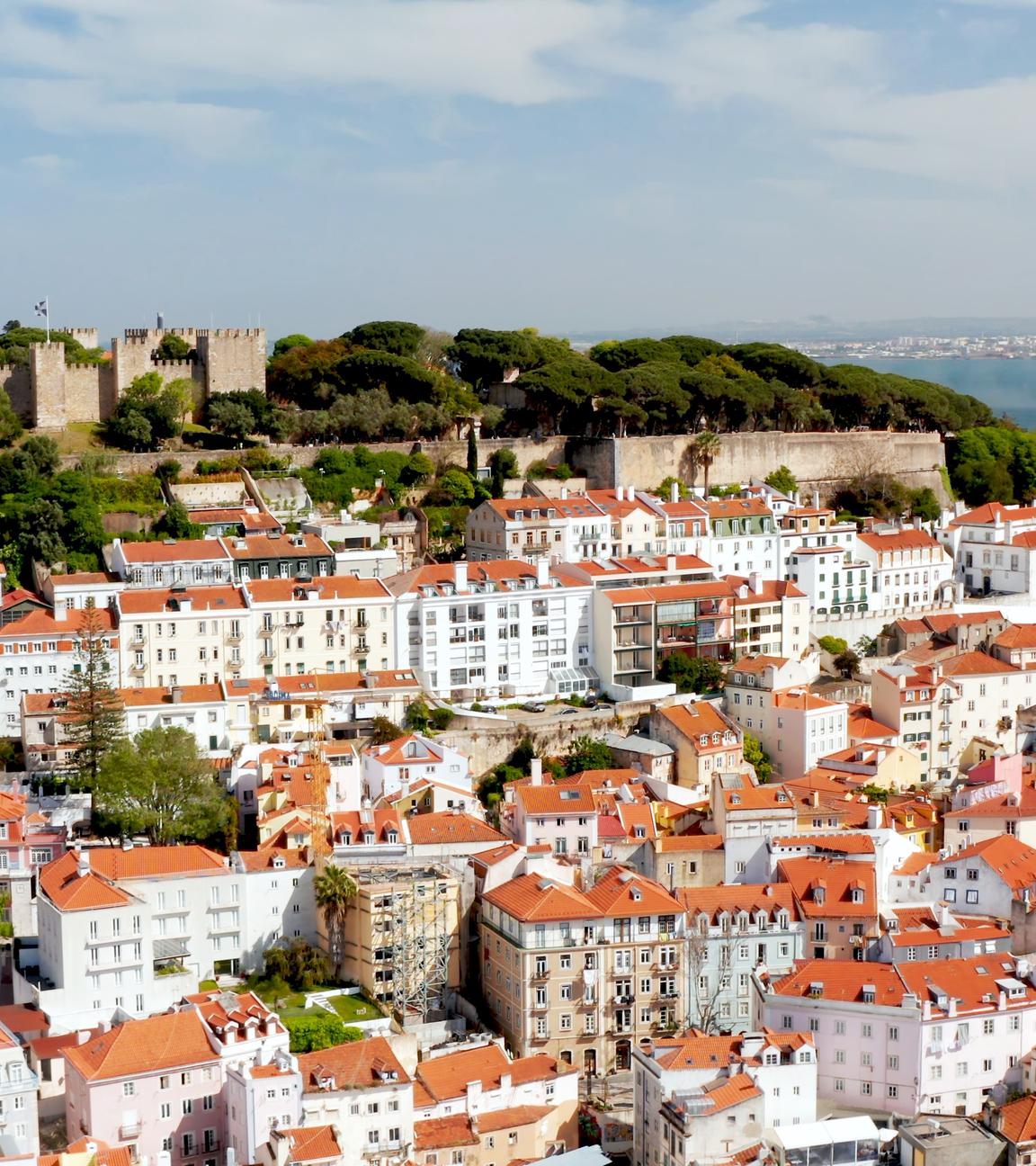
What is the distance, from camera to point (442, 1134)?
2386 cm

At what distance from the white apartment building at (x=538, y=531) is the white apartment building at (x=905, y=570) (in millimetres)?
6364

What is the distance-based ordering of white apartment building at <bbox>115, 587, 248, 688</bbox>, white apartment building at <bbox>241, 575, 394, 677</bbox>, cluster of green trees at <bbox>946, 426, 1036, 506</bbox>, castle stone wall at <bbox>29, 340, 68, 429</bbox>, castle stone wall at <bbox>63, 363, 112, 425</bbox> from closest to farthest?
white apartment building at <bbox>115, 587, 248, 688</bbox>, white apartment building at <bbox>241, 575, 394, 677</bbox>, castle stone wall at <bbox>29, 340, 68, 429</bbox>, castle stone wall at <bbox>63, 363, 112, 425</bbox>, cluster of green trees at <bbox>946, 426, 1036, 506</bbox>

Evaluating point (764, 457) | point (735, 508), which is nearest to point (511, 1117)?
point (735, 508)

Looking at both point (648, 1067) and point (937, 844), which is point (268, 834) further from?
point (937, 844)

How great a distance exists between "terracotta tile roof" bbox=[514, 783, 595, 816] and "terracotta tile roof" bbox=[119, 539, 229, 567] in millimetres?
8695

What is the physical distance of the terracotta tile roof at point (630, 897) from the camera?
27.3m

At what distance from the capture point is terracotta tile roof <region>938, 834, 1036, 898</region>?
96.9 ft

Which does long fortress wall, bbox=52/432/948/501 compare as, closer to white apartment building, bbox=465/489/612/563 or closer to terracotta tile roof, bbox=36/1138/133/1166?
white apartment building, bbox=465/489/612/563

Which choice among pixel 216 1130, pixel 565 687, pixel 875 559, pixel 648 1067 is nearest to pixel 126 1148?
pixel 216 1130

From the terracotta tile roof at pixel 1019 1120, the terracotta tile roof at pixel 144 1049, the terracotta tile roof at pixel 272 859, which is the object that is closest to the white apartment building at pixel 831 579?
the terracotta tile roof at pixel 272 859

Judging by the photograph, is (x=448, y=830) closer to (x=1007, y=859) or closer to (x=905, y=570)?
(x=1007, y=859)

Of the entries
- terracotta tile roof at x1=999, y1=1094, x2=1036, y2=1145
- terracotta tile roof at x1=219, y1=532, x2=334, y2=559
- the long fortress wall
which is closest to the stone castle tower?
the long fortress wall

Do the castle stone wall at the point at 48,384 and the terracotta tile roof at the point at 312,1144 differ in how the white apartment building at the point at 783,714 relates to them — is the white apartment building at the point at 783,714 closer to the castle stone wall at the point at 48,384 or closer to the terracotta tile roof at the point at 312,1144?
the terracotta tile roof at the point at 312,1144

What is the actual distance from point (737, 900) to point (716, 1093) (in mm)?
5419
